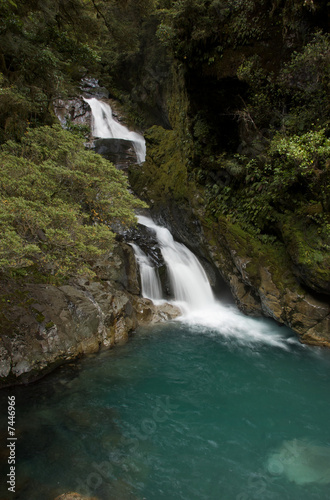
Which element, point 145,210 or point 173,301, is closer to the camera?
point 173,301

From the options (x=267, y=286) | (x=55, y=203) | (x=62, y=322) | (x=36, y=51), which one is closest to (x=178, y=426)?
(x=62, y=322)

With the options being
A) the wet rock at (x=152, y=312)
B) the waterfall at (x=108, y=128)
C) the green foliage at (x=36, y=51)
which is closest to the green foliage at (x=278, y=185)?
the wet rock at (x=152, y=312)

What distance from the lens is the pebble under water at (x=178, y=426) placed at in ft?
13.7

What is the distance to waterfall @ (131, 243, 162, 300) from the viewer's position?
1099 cm

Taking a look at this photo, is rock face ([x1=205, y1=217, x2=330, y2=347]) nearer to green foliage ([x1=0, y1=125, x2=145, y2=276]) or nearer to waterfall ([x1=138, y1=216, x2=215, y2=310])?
waterfall ([x1=138, y1=216, x2=215, y2=310])

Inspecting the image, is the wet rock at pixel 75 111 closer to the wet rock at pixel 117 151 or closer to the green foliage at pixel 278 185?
the wet rock at pixel 117 151

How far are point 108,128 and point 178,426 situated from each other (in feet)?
68.4

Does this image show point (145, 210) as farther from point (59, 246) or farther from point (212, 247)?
point (59, 246)

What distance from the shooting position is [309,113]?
24.8ft

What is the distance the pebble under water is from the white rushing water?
0.81 m

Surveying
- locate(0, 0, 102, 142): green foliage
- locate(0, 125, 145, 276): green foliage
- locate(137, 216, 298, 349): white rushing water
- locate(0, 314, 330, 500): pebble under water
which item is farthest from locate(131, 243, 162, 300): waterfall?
locate(0, 0, 102, 142): green foliage

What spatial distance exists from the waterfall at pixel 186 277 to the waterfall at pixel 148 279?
62cm

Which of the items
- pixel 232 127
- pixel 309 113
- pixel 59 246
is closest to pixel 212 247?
pixel 232 127

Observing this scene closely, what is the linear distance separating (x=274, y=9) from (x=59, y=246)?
8810 millimetres
